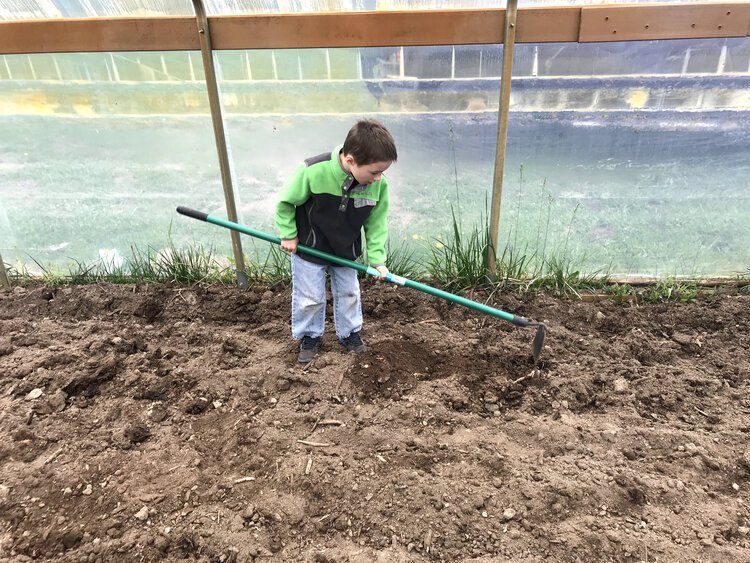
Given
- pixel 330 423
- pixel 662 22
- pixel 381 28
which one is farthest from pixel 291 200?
pixel 662 22

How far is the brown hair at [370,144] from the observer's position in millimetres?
2369

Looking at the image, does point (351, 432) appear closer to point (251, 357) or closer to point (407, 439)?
point (407, 439)

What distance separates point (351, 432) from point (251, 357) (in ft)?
3.00

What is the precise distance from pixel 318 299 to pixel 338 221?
19.3 inches

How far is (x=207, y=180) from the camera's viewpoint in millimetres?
3818

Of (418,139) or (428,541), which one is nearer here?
(428,541)

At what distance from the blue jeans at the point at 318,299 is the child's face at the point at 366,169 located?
2.01 feet

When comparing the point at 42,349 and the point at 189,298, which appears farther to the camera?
the point at 189,298

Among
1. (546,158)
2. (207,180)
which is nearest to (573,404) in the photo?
(546,158)

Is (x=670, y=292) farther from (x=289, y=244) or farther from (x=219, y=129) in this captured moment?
(x=219, y=129)

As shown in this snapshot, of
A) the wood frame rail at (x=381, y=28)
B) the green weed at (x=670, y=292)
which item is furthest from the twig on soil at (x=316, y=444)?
the green weed at (x=670, y=292)

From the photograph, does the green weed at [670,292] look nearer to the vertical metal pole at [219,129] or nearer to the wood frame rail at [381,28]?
the wood frame rail at [381,28]

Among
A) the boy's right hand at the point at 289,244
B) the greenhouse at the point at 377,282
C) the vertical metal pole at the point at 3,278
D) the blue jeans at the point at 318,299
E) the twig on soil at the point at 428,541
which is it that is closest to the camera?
the twig on soil at the point at 428,541

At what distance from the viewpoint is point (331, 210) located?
2.71 metres
